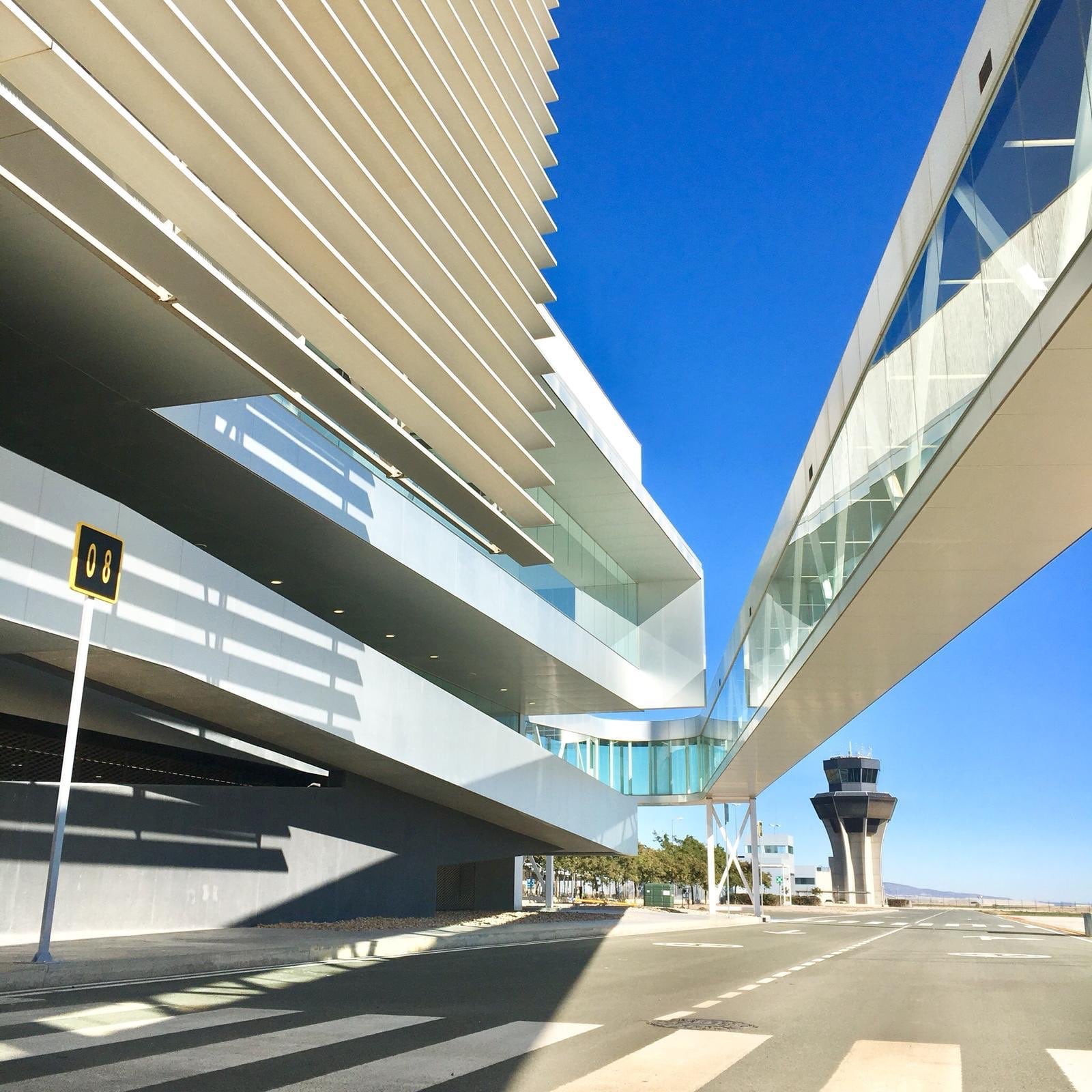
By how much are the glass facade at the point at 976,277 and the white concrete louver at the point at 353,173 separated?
656 centimetres

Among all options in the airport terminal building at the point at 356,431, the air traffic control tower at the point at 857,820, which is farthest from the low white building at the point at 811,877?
the airport terminal building at the point at 356,431

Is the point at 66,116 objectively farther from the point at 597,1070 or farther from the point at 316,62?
the point at 597,1070

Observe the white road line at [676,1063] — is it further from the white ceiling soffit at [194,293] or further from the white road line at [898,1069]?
the white ceiling soffit at [194,293]

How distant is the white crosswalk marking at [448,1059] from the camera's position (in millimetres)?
5504

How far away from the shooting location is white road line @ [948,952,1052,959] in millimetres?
20062

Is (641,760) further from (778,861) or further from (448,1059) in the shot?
(778,861)

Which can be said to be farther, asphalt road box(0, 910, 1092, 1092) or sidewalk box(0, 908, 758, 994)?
sidewalk box(0, 908, 758, 994)

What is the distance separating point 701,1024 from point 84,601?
7.68 m

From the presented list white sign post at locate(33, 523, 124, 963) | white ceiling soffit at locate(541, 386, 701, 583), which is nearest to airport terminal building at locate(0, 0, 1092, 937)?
white sign post at locate(33, 523, 124, 963)

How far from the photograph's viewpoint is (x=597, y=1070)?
6.12 m

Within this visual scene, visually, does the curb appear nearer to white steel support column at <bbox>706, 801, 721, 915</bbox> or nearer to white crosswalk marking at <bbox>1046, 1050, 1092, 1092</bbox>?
white crosswalk marking at <bbox>1046, 1050, 1092, 1092</bbox>

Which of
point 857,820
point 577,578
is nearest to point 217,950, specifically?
point 577,578

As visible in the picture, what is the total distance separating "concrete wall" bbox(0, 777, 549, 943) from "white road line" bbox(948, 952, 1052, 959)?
11.8 m

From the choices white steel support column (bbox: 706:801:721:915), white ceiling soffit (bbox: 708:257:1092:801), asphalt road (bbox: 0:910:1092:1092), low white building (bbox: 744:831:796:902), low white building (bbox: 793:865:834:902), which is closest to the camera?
asphalt road (bbox: 0:910:1092:1092)
